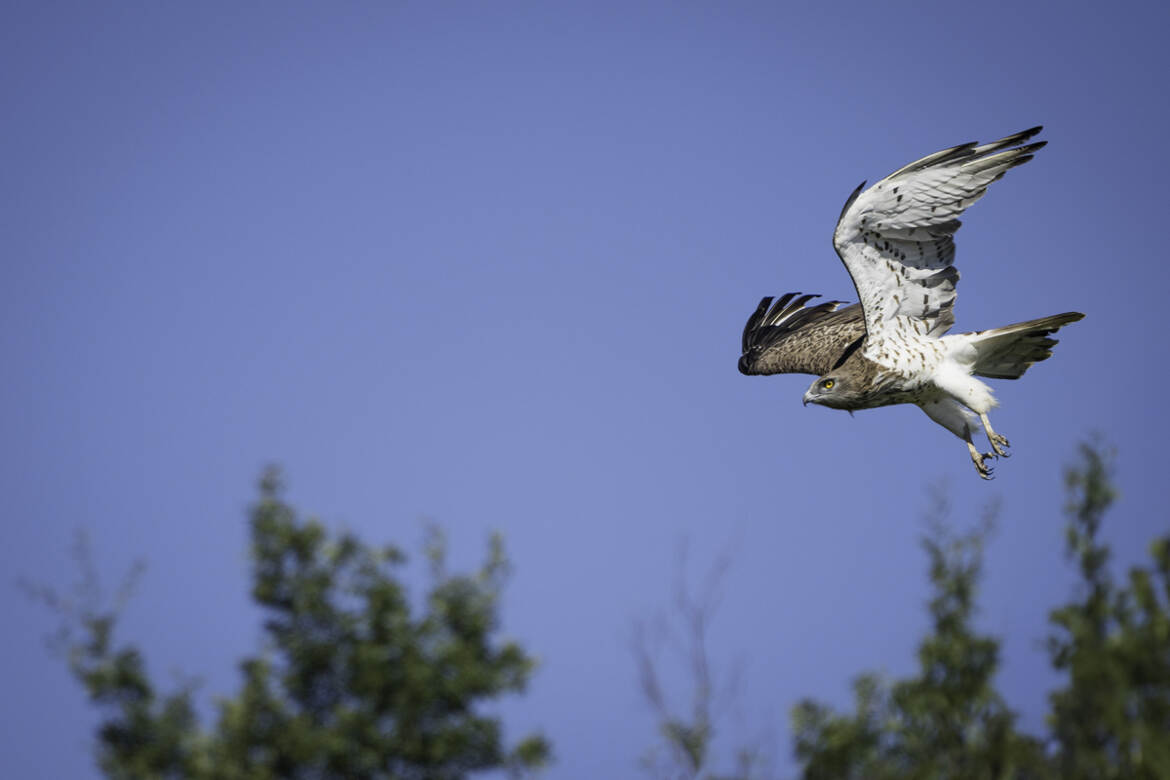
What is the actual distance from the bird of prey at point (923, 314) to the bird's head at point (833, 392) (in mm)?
10

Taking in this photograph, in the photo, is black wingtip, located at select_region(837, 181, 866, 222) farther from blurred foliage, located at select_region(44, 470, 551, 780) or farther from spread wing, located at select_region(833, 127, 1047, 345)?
blurred foliage, located at select_region(44, 470, 551, 780)

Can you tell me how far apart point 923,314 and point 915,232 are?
3.12 ft

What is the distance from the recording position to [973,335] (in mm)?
10930

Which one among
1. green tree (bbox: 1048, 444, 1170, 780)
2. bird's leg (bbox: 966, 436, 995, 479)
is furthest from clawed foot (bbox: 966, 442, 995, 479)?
green tree (bbox: 1048, 444, 1170, 780)

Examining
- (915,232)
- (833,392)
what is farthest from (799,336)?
(915,232)

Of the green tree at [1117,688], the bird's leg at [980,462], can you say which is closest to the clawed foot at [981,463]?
the bird's leg at [980,462]

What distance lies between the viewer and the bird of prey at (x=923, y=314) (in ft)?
33.5

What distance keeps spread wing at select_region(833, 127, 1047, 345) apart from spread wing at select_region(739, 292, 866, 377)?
0.90 meters

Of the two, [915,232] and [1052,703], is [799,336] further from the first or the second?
[1052,703]

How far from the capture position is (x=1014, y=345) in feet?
36.1

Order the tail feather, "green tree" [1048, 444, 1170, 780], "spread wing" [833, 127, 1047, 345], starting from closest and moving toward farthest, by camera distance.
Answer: "green tree" [1048, 444, 1170, 780] → "spread wing" [833, 127, 1047, 345] → the tail feather

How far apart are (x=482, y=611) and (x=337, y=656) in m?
1.58

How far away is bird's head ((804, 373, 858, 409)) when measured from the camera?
446 inches

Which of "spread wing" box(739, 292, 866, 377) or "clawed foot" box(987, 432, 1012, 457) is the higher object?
"spread wing" box(739, 292, 866, 377)
